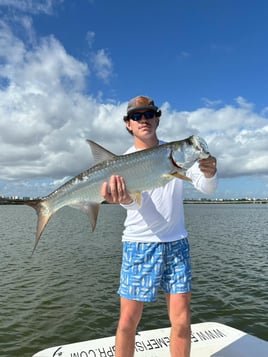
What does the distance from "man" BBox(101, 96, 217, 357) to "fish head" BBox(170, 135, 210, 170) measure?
24 cm

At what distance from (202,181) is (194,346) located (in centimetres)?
339

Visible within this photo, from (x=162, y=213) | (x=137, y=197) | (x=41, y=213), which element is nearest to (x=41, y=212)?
(x=41, y=213)

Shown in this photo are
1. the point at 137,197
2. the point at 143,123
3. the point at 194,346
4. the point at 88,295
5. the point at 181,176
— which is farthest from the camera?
the point at 88,295

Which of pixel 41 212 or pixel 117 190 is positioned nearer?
pixel 117 190

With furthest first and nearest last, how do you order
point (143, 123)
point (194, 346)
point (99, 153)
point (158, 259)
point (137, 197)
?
point (194, 346) → point (143, 123) → point (99, 153) → point (158, 259) → point (137, 197)

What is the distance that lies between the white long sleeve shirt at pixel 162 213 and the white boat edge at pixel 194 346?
8.57ft

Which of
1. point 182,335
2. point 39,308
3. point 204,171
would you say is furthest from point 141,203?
point 39,308

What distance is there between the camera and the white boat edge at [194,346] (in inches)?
233

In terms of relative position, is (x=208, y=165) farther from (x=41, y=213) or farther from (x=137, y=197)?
(x=41, y=213)

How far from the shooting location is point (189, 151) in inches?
165

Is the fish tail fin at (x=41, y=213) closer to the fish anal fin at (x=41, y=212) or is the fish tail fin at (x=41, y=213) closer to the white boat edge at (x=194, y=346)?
the fish anal fin at (x=41, y=212)

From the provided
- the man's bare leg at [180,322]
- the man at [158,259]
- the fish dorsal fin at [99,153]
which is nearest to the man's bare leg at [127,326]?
the man at [158,259]

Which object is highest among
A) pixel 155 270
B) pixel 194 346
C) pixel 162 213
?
pixel 162 213

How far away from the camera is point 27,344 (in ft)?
29.9
